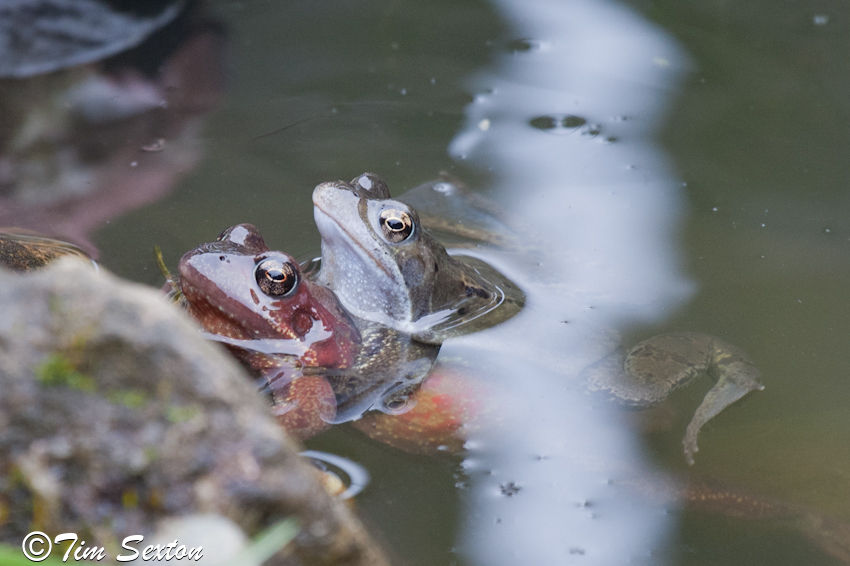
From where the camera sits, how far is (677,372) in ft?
9.78

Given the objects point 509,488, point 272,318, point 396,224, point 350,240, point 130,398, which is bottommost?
point 509,488

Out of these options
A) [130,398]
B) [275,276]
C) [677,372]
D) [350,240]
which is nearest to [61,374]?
[130,398]

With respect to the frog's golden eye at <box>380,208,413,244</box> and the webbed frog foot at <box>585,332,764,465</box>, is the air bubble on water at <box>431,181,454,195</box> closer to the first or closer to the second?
the frog's golden eye at <box>380,208,413,244</box>

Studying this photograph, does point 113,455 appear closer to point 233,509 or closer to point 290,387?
point 233,509

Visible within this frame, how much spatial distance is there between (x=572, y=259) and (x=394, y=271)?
103 cm

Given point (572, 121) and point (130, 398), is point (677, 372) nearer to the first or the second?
point (572, 121)

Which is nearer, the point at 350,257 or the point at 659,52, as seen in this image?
the point at 350,257

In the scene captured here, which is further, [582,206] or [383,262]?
[582,206]

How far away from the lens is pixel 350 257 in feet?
10.1

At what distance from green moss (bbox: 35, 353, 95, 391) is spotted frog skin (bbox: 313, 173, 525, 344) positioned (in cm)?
176

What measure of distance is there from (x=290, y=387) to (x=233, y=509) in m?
1.45

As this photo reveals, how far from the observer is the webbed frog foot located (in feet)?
9.57

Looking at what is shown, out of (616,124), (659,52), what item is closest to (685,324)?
(616,124)

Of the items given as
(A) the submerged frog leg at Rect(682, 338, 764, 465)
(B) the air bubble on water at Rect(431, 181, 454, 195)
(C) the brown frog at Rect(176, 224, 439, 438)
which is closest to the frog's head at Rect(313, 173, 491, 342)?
(C) the brown frog at Rect(176, 224, 439, 438)
